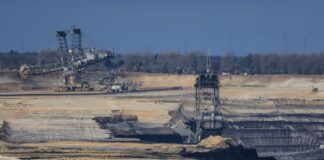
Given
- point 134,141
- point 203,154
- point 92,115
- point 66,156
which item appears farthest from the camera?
point 92,115

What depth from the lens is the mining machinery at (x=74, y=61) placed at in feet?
365

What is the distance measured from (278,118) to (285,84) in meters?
53.9

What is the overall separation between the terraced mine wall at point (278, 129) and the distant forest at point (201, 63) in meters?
59.7

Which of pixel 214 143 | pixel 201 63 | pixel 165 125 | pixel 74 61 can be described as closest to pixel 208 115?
pixel 165 125

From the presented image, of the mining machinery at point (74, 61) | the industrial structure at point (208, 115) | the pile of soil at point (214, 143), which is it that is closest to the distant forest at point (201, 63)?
the mining machinery at point (74, 61)

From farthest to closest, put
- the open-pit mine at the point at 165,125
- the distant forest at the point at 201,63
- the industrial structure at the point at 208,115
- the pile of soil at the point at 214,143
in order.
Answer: the distant forest at the point at 201,63, the industrial structure at the point at 208,115, the pile of soil at the point at 214,143, the open-pit mine at the point at 165,125

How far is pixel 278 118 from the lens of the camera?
81.6 metres

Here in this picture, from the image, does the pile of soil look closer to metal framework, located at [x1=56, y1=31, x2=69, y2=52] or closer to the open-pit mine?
the open-pit mine

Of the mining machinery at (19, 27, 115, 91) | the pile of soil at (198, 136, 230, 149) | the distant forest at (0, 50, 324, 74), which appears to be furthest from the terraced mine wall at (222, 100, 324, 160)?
the distant forest at (0, 50, 324, 74)

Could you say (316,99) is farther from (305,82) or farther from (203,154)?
(203,154)

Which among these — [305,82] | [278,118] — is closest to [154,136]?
[278,118]

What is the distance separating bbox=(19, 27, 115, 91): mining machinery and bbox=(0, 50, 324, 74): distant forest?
30.7m

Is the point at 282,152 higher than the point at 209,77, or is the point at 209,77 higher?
the point at 209,77

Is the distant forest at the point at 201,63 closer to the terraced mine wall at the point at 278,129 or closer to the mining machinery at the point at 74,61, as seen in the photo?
the mining machinery at the point at 74,61
